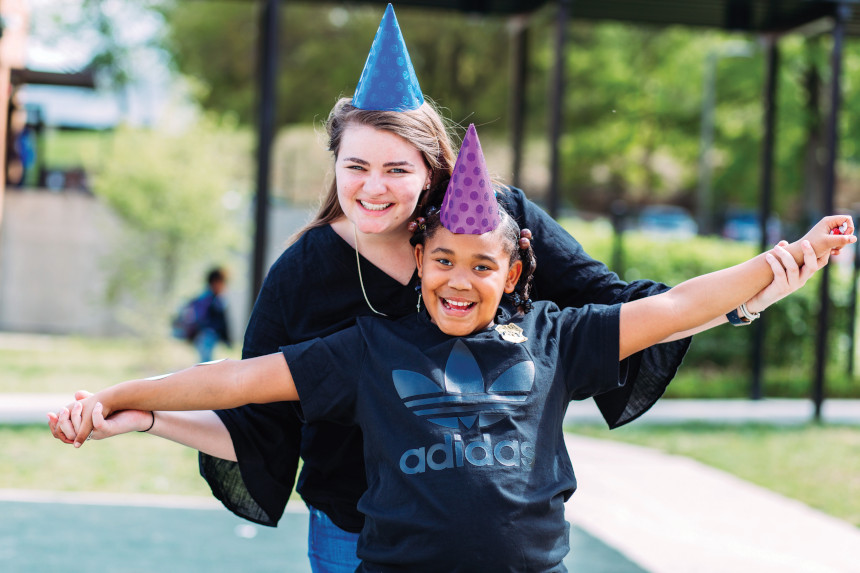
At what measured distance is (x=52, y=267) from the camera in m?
17.3

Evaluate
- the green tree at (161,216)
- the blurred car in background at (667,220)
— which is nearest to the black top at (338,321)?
the green tree at (161,216)

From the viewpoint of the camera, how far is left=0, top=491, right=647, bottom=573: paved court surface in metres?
4.73

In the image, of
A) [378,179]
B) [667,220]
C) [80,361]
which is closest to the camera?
[378,179]

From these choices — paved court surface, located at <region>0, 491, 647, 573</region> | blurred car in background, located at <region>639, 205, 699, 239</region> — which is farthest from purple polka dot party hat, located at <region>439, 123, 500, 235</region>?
blurred car in background, located at <region>639, 205, 699, 239</region>

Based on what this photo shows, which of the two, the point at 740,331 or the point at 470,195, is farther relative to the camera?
the point at 740,331

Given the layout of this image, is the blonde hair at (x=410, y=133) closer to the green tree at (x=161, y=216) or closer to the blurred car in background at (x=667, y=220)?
the green tree at (x=161, y=216)

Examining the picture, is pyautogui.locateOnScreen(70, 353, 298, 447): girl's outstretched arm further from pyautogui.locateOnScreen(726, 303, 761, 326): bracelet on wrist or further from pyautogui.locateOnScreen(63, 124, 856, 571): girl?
pyautogui.locateOnScreen(726, 303, 761, 326): bracelet on wrist

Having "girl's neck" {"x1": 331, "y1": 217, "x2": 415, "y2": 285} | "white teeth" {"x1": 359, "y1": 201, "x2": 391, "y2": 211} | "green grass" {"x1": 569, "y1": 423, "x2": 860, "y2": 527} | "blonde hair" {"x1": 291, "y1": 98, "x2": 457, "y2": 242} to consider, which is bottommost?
"green grass" {"x1": 569, "y1": 423, "x2": 860, "y2": 527}

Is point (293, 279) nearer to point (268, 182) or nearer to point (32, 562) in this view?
point (32, 562)

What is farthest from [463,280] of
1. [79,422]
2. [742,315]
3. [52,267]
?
[52,267]

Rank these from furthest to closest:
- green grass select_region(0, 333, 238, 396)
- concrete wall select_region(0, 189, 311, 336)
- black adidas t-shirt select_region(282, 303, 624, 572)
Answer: concrete wall select_region(0, 189, 311, 336) → green grass select_region(0, 333, 238, 396) → black adidas t-shirt select_region(282, 303, 624, 572)

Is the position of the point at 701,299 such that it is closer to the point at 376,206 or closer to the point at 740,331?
the point at 376,206

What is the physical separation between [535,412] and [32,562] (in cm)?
339

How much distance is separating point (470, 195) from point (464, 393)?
0.46m
